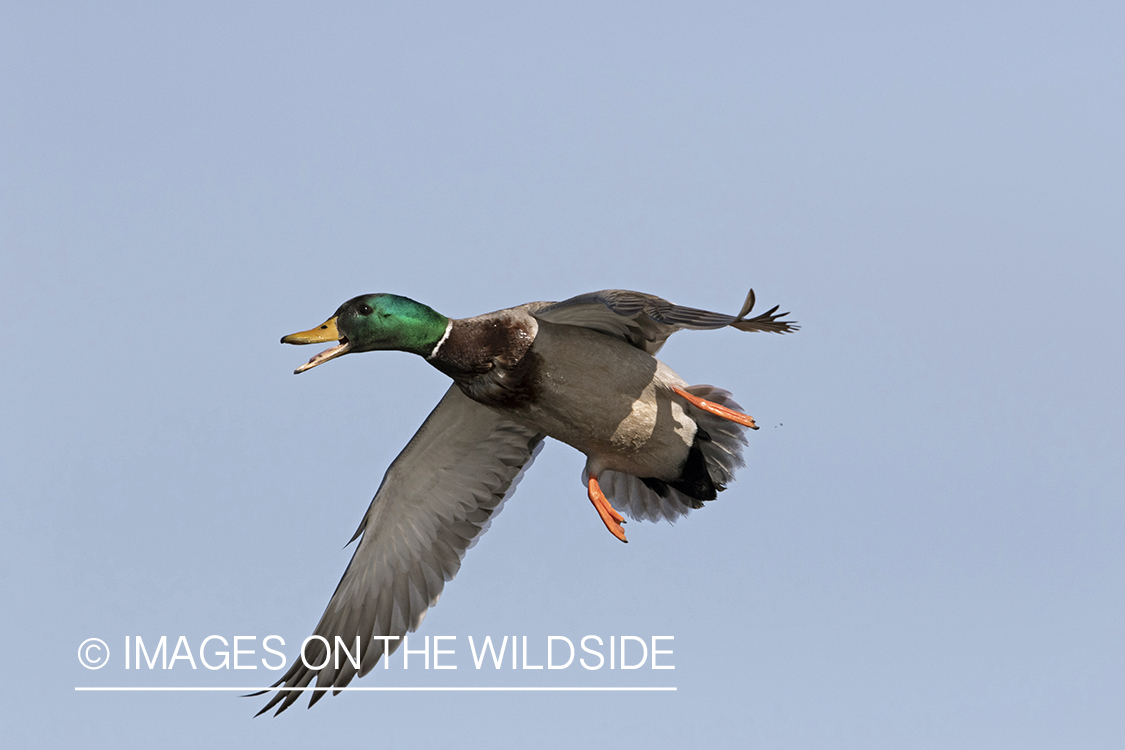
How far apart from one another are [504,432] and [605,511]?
3.97 ft

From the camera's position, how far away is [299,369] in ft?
23.5

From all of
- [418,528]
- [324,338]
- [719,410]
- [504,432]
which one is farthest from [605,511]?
[324,338]

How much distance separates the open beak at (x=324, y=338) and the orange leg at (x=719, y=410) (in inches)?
80.5

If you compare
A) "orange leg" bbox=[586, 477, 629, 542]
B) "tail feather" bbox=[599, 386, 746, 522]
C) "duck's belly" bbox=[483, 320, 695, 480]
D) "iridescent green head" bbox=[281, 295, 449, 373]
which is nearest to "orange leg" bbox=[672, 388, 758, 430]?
"duck's belly" bbox=[483, 320, 695, 480]

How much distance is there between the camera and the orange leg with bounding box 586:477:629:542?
7574 mm

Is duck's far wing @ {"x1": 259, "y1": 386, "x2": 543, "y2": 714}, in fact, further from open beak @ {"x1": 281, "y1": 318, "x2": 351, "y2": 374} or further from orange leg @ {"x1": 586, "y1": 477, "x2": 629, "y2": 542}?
open beak @ {"x1": 281, "y1": 318, "x2": 351, "y2": 374}

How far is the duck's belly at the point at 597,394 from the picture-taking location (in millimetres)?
7277

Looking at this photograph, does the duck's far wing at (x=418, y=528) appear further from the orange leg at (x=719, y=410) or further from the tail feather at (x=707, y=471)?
the orange leg at (x=719, y=410)

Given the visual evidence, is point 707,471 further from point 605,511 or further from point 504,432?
point 504,432

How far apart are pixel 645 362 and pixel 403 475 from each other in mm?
2254

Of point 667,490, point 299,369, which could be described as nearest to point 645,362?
point 667,490

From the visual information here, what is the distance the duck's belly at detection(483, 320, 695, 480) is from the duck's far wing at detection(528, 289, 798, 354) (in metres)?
0.11

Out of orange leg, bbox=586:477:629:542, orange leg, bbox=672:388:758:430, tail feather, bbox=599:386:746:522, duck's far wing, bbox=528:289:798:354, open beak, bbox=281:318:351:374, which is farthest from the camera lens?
tail feather, bbox=599:386:746:522

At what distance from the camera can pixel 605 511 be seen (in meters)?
7.66
